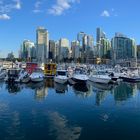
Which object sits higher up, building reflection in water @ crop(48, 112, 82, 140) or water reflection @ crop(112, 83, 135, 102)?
water reflection @ crop(112, 83, 135, 102)

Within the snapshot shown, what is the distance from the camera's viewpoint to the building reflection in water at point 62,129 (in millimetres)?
22156

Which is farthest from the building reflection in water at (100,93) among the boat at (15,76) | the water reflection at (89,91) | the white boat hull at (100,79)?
the boat at (15,76)

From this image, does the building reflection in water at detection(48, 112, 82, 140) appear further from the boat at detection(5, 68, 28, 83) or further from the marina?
the boat at detection(5, 68, 28, 83)

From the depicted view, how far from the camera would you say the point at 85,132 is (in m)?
23.5

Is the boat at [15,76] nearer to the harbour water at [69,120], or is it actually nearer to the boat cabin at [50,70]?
the boat cabin at [50,70]

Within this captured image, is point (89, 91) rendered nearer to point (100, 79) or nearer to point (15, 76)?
point (100, 79)

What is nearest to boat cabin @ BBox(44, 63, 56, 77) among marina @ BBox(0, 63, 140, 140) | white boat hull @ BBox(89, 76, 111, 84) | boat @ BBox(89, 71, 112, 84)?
boat @ BBox(89, 71, 112, 84)

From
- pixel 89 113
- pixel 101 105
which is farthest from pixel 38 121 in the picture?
pixel 101 105

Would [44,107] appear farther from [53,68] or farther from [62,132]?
[53,68]

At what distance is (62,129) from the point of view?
78.9 feet

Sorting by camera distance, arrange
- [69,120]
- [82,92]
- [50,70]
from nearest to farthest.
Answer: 1. [69,120]
2. [82,92]
3. [50,70]

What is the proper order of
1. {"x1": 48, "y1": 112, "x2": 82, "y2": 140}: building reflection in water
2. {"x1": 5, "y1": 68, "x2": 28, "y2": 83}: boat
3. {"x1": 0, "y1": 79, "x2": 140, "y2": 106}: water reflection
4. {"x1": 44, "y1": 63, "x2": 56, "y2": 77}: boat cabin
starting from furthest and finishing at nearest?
{"x1": 44, "y1": 63, "x2": 56, "y2": 77}: boat cabin → {"x1": 5, "y1": 68, "x2": 28, "y2": 83}: boat → {"x1": 0, "y1": 79, "x2": 140, "y2": 106}: water reflection → {"x1": 48, "y1": 112, "x2": 82, "y2": 140}: building reflection in water

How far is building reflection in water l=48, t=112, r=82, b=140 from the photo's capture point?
2216 cm

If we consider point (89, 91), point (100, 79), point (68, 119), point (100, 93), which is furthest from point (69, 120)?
point (100, 79)
